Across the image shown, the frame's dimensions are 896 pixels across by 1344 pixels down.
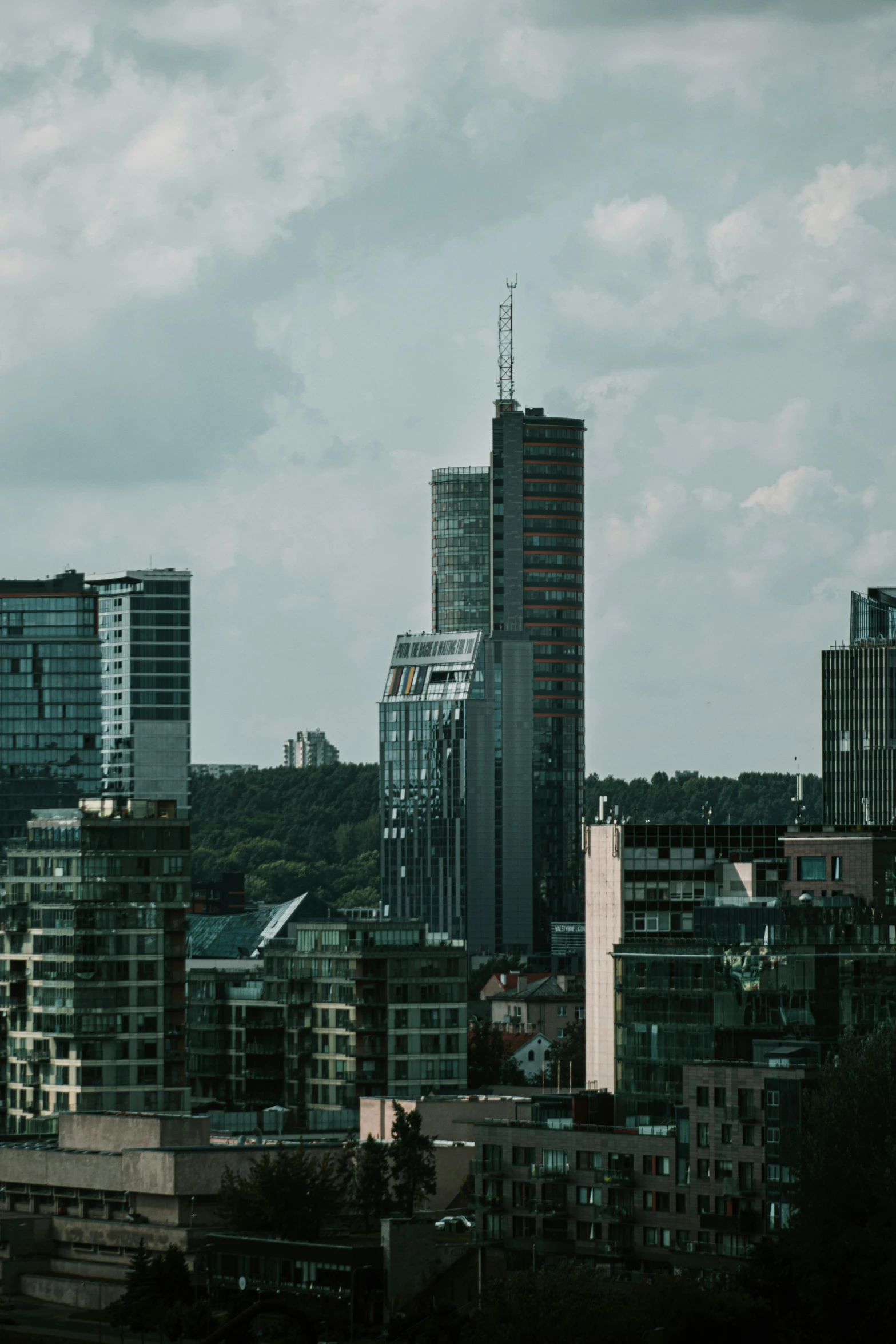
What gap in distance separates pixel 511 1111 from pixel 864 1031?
2880cm

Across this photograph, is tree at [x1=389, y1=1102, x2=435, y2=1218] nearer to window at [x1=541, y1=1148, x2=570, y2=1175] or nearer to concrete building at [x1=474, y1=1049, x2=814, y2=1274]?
concrete building at [x1=474, y1=1049, x2=814, y2=1274]

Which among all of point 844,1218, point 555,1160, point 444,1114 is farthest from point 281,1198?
point 844,1218

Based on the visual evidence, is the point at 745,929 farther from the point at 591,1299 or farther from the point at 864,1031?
the point at 591,1299

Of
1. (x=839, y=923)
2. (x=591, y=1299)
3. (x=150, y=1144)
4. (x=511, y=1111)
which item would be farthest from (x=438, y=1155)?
(x=591, y=1299)

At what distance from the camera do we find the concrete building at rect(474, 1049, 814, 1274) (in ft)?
474

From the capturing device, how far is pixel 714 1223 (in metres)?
145

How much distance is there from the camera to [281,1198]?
158000 millimetres

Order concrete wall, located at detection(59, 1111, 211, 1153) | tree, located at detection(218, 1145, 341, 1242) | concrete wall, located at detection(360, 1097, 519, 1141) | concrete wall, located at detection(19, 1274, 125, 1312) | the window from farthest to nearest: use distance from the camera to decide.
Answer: concrete wall, located at detection(360, 1097, 519, 1141) < concrete wall, located at detection(59, 1111, 211, 1153) < concrete wall, located at detection(19, 1274, 125, 1312) < tree, located at detection(218, 1145, 341, 1242) < the window

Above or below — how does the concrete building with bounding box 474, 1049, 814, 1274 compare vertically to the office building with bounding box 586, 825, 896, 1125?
below

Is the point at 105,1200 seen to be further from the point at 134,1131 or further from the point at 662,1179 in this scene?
the point at 662,1179

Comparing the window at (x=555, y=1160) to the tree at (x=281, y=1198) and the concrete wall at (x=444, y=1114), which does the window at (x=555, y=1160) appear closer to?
the tree at (x=281, y=1198)

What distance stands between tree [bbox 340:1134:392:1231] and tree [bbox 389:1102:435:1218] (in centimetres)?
76

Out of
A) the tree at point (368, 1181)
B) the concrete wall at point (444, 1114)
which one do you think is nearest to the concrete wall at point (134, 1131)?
the tree at point (368, 1181)

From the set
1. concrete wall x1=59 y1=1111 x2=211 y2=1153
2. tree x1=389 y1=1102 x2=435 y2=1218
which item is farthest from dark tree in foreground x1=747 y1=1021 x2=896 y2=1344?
concrete wall x1=59 y1=1111 x2=211 y2=1153
